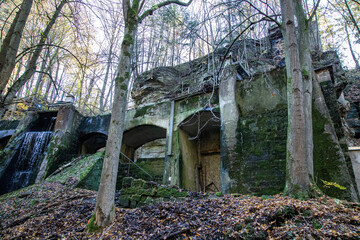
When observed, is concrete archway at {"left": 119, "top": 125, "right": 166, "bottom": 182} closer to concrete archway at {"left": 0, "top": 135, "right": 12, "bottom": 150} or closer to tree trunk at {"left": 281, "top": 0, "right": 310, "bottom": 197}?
tree trunk at {"left": 281, "top": 0, "right": 310, "bottom": 197}

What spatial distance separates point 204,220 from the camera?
3.62 metres

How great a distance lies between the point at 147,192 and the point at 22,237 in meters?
2.56

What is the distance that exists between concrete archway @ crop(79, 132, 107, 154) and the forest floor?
648 cm

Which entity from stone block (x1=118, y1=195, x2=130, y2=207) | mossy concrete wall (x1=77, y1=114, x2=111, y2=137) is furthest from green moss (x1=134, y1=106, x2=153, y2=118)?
stone block (x1=118, y1=195, x2=130, y2=207)

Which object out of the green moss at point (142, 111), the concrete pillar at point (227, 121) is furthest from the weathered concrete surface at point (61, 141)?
the concrete pillar at point (227, 121)

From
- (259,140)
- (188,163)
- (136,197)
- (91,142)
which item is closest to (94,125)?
(91,142)

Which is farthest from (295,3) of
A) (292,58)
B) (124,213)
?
(124,213)

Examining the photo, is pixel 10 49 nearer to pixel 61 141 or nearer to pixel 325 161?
pixel 325 161

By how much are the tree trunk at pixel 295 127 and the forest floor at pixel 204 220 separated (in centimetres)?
33

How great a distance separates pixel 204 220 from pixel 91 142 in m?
10.7

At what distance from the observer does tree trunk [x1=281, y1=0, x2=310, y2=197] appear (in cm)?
391

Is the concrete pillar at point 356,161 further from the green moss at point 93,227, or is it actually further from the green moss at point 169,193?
the green moss at point 93,227

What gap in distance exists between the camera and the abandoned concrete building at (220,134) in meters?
5.98

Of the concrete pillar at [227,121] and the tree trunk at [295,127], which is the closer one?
the tree trunk at [295,127]
